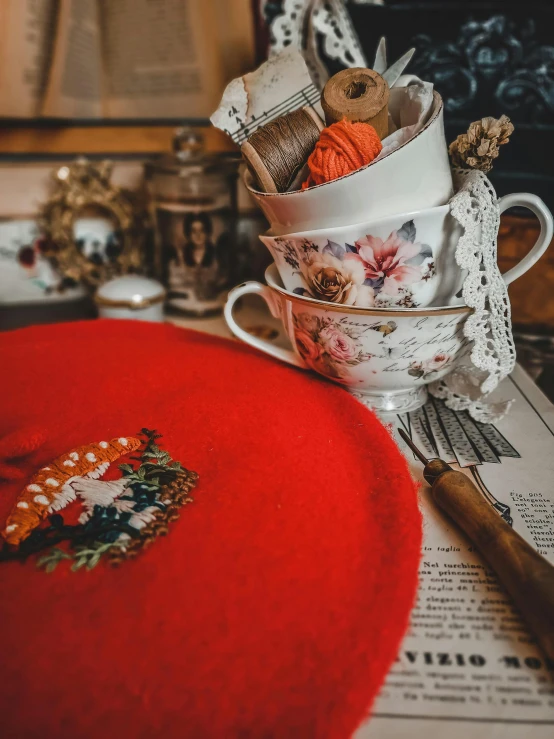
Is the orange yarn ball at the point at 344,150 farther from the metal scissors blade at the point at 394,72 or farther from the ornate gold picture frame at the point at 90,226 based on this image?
the ornate gold picture frame at the point at 90,226

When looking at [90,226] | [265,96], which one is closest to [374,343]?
[265,96]

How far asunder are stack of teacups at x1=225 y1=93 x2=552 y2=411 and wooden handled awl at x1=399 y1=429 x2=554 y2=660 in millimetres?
106

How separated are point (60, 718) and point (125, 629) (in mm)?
45

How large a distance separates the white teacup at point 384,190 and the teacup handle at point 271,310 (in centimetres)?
9

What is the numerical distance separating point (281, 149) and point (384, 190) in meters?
0.09

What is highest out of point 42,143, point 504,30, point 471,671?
point 504,30

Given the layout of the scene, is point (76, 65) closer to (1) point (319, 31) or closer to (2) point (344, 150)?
(1) point (319, 31)

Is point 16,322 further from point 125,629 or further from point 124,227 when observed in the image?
point 125,629

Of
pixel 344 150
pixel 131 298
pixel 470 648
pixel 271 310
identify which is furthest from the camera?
pixel 131 298

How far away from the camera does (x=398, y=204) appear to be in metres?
0.39

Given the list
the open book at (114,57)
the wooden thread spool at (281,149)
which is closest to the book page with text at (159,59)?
the open book at (114,57)

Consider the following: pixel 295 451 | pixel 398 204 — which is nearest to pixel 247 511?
pixel 295 451

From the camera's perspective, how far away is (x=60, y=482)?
358 mm

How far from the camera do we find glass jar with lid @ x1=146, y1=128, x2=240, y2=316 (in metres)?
0.66
